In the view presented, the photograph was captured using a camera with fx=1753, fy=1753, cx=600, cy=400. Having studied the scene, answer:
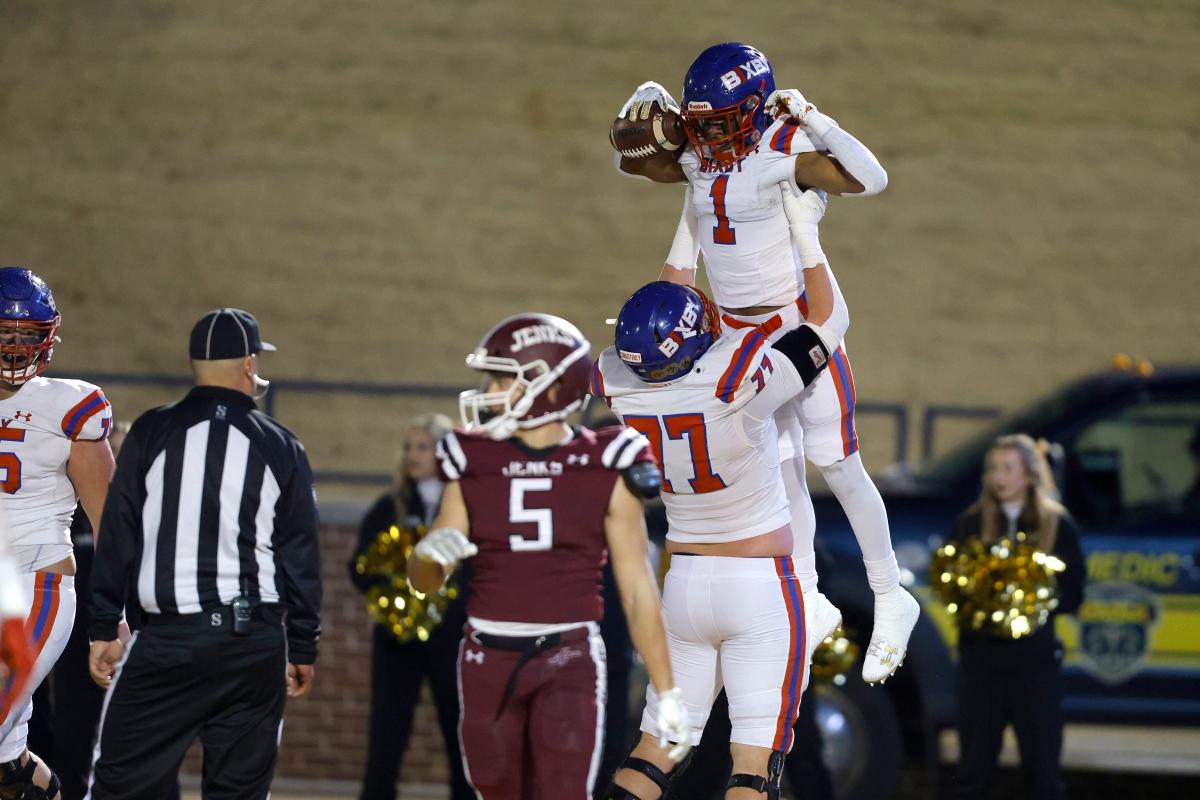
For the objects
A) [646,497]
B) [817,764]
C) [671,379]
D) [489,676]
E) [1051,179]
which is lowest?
[817,764]

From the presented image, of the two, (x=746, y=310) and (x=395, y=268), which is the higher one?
(x=395, y=268)

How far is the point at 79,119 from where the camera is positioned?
47.0 ft

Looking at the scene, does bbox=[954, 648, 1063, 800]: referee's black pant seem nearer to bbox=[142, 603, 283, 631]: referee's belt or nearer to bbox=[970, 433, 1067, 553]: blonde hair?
bbox=[970, 433, 1067, 553]: blonde hair

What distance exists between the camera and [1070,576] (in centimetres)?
802

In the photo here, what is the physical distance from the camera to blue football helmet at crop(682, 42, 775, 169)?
5.68 meters

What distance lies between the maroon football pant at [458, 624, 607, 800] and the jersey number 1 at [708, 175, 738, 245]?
1500 mm

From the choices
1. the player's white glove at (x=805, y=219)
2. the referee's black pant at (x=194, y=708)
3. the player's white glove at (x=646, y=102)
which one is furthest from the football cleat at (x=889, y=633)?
the referee's black pant at (x=194, y=708)

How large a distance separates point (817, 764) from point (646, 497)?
3.11m

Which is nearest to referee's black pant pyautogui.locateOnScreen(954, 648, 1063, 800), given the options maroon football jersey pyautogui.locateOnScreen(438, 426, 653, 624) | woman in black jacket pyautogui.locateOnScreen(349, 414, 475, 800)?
woman in black jacket pyautogui.locateOnScreen(349, 414, 475, 800)

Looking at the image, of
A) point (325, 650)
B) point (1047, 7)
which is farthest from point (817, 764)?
point (1047, 7)

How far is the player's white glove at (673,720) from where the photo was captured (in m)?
5.41

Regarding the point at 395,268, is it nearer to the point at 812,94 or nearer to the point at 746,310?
the point at 812,94

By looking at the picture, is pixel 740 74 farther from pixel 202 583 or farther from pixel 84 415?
pixel 84 415

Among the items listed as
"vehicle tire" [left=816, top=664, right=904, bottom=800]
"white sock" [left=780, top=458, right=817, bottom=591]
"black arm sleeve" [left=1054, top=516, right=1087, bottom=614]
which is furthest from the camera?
"vehicle tire" [left=816, top=664, right=904, bottom=800]
